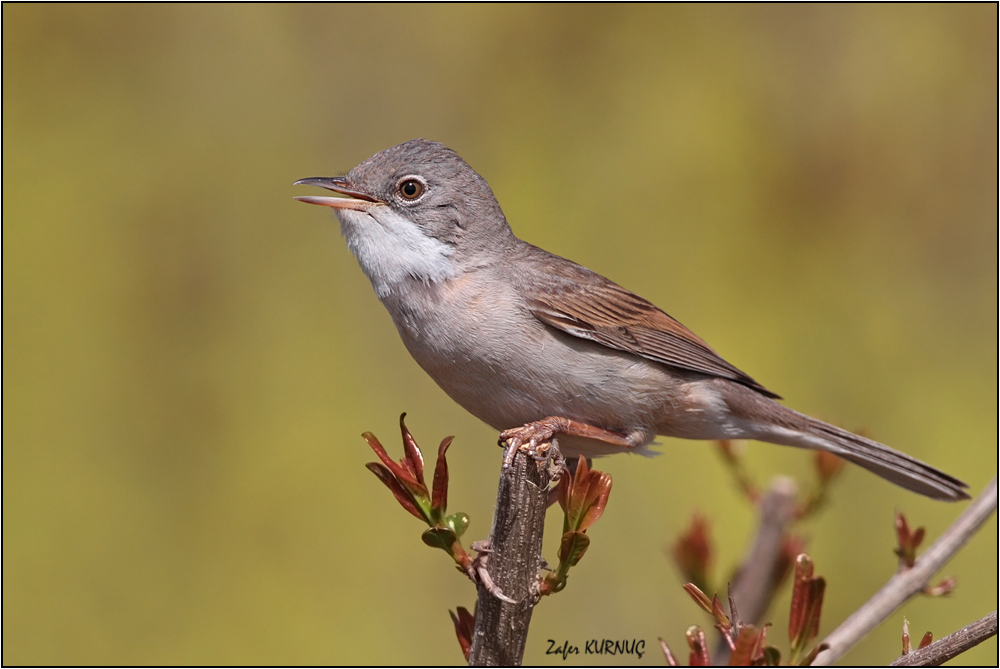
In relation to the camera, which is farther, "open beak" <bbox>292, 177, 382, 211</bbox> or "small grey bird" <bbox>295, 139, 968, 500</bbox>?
"open beak" <bbox>292, 177, 382, 211</bbox>

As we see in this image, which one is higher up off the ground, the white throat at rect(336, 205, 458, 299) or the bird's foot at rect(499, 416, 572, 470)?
the white throat at rect(336, 205, 458, 299)

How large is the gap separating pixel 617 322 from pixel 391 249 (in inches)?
35.1

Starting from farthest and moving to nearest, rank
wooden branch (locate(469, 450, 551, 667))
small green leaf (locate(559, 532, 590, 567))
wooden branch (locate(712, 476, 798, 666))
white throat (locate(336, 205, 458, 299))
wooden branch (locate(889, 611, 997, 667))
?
wooden branch (locate(712, 476, 798, 666)) < white throat (locate(336, 205, 458, 299)) < wooden branch (locate(469, 450, 551, 667)) < small green leaf (locate(559, 532, 590, 567)) < wooden branch (locate(889, 611, 997, 667))

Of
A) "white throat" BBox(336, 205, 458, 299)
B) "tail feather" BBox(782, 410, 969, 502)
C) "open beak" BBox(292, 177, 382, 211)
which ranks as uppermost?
"open beak" BBox(292, 177, 382, 211)

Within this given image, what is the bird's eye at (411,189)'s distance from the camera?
3.13m

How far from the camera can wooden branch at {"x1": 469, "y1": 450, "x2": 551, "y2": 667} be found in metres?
2.18

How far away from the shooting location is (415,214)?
10.2 feet

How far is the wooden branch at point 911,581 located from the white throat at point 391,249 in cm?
173

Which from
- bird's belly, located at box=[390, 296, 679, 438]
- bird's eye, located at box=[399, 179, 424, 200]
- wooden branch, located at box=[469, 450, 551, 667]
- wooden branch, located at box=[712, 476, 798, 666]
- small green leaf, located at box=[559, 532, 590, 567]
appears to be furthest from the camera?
wooden branch, located at box=[712, 476, 798, 666]

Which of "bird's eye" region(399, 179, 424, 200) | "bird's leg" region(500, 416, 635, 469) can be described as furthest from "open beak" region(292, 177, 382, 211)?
"bird's leg" region(500, 416, 635, 469)

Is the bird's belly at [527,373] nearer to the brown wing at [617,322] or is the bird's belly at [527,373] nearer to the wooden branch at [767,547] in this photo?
the brown wing at [617,322]

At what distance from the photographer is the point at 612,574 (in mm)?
4930

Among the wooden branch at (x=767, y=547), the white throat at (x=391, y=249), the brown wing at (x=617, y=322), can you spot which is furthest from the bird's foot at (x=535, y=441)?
the wooden branch at (x=767, y=547)

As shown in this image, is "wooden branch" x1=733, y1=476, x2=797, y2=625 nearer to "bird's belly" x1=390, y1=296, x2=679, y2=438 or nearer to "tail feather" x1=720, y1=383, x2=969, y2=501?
"tail feather" x1=720, y1=383, x2=969, y2=501
